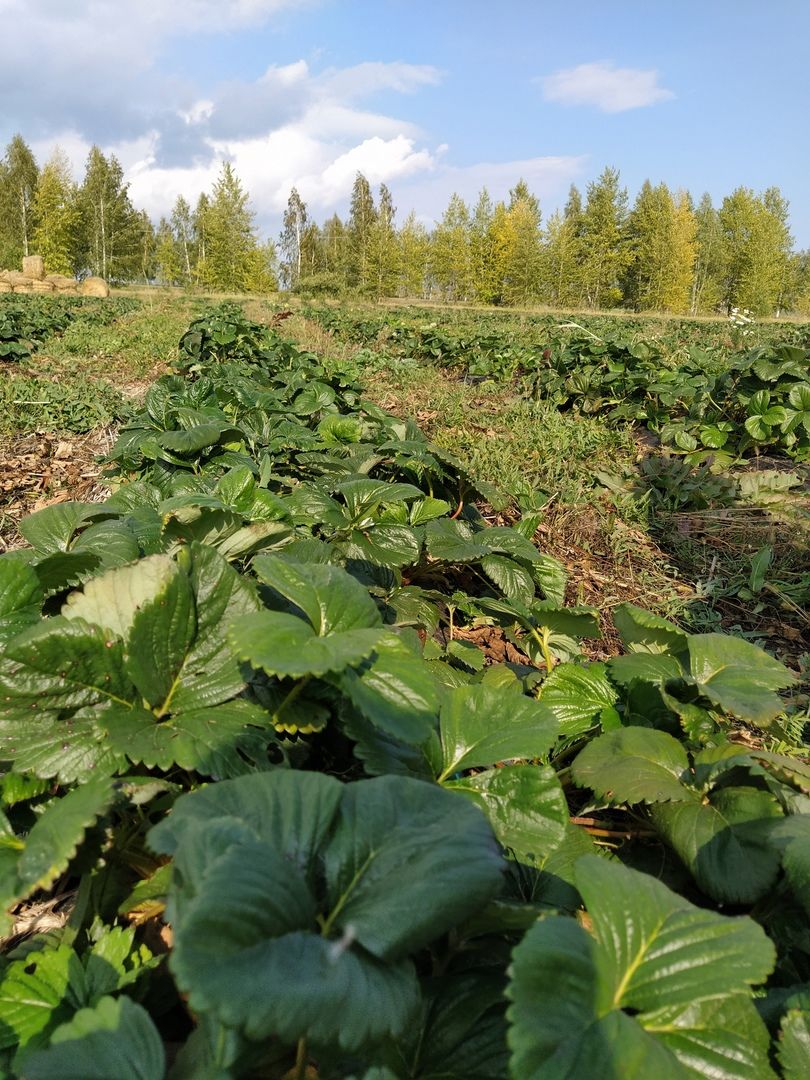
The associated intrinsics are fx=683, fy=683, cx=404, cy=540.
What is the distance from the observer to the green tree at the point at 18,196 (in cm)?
4672

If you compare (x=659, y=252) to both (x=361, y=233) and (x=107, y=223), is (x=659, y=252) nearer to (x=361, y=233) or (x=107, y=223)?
(x=361, y=233)

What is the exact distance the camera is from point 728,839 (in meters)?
1.11

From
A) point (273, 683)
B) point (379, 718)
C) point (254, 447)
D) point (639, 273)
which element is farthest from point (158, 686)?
point (639, 273)

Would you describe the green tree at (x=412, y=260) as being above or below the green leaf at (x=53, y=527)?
above

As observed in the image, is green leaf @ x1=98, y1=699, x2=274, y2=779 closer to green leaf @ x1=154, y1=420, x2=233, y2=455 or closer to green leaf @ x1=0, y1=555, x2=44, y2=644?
green leaf @ x1=0, y1=555, x2=44, y2=644

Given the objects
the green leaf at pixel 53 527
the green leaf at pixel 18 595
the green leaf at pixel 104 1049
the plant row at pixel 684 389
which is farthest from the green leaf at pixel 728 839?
the plant row at pixel 684 389

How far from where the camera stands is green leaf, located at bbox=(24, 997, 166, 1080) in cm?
65

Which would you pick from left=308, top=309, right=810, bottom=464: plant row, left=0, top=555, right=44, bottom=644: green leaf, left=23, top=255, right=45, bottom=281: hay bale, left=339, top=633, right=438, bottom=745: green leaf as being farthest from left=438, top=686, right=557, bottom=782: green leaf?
left=23, top=255, right=45, bottom=281: hay bale

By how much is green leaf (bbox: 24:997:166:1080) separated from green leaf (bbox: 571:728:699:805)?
795 millimetres

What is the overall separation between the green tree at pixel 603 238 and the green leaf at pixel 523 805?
171ft

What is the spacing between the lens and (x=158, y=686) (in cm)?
101

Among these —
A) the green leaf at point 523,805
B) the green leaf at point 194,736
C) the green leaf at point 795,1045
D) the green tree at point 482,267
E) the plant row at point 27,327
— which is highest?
the green tree at point 482,267

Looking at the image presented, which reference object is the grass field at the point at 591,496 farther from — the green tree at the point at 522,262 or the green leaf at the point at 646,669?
the green tree at the point at 522,262

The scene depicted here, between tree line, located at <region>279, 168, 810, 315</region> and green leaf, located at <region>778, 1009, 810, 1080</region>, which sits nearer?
green leaf, located at <region>778, 1009, 810, 1080</region>
